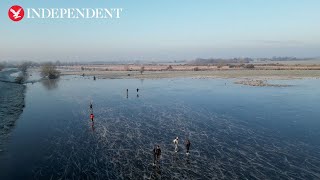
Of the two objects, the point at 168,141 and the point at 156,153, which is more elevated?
the point at 156,153

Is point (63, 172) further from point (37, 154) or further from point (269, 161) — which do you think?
point (269, 161)

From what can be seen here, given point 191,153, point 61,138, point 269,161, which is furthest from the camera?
point 61,138

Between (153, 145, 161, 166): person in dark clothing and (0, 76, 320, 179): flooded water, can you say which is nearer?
(0, 76, 320, 179): flooded water

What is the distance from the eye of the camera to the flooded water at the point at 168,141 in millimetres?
21297

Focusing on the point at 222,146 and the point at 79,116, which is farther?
the point at 79,116

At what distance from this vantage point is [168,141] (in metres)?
28.5

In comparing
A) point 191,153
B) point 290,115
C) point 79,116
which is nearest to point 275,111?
point 290,115

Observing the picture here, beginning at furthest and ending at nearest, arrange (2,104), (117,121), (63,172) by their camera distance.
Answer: (2,104) < (117,121) < (63,172)

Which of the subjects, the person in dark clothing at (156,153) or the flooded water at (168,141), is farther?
the person in dark clothing at (156,153)

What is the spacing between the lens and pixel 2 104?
49.6 m

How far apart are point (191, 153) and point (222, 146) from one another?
3.52m

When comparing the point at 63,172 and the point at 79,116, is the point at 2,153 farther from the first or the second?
the point at 79,116

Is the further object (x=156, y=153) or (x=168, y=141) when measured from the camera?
(x=168, y=141)

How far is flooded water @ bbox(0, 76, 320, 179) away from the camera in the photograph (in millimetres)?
21297
